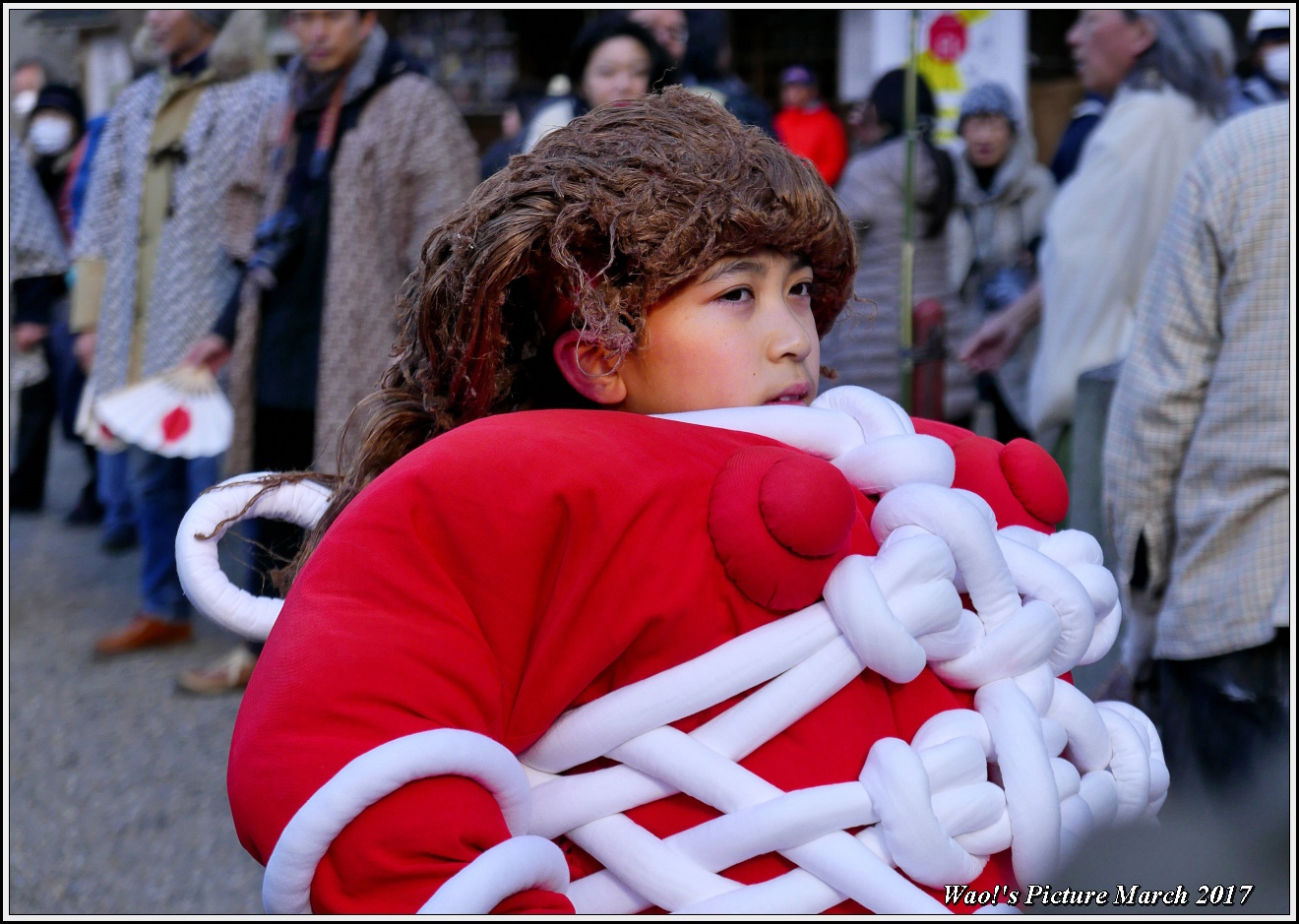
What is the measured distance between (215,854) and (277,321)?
1.43 meters

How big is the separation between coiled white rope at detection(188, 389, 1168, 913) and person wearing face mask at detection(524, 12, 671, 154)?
273 cm

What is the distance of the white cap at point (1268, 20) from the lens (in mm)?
3777

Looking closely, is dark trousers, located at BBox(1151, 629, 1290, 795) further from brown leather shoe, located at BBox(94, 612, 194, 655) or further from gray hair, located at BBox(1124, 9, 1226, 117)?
brown leather shoe, located at BBox(94, 612, 194, 655)

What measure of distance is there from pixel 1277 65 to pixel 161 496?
148 inches

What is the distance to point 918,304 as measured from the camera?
14.4ft

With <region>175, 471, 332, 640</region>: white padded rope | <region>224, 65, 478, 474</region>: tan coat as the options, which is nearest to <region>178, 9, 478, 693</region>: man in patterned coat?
<region>224, 65, 478, 474</region>: tan coat

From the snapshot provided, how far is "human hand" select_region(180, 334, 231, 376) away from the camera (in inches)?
149

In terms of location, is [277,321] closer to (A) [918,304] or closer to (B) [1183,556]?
(A) [918,304]

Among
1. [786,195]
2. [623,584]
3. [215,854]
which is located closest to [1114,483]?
[786,195]

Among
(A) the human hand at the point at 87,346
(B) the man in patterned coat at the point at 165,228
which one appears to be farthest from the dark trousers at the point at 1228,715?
(A) the human hand at the point at 87,346

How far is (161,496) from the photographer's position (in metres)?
4.36

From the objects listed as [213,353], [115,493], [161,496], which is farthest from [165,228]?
[115,493]

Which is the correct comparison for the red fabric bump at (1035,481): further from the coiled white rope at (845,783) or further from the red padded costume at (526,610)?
the red padded costume at (526,610)

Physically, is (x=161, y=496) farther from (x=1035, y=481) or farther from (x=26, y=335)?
(x=1035, y=481)
